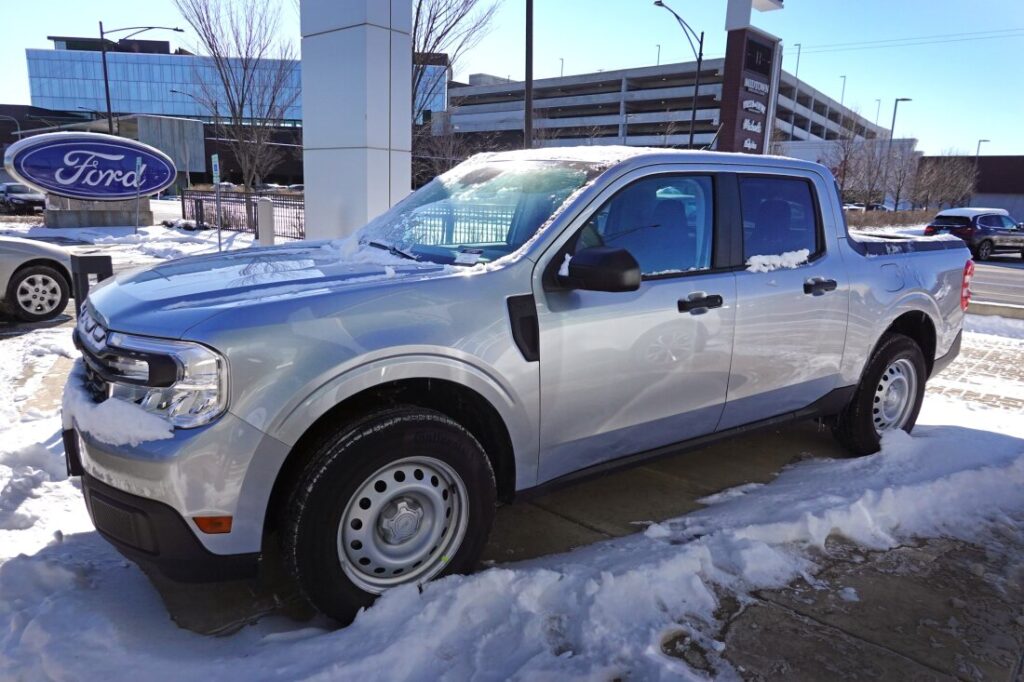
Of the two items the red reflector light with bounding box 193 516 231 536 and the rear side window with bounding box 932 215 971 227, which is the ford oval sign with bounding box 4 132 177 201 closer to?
the red reflector light with bounding box 193 516 231 536

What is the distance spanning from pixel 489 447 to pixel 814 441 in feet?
10.4

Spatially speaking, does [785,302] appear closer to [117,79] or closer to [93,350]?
[93,350]

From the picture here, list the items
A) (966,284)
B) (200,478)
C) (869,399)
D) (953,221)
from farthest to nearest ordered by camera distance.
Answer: (953,221) → (966,284) → (869,399) → (200,478)

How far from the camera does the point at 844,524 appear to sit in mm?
3654

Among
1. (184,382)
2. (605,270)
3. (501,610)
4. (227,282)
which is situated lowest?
(501,610)

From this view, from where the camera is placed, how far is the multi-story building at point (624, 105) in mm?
71250

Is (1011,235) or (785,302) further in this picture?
(1011,235)

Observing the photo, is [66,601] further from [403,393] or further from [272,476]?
[403,393]

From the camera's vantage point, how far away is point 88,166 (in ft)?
55.4

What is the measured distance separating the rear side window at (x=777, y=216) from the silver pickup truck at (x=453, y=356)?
13mm

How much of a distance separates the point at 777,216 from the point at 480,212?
5.71 feet

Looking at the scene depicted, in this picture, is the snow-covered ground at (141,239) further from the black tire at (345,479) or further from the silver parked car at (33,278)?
the black tire at (345,479)

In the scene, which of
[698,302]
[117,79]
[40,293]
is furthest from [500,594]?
[117,79]

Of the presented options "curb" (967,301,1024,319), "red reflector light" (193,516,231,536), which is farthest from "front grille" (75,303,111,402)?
"curb" (967,301,1024,319)
